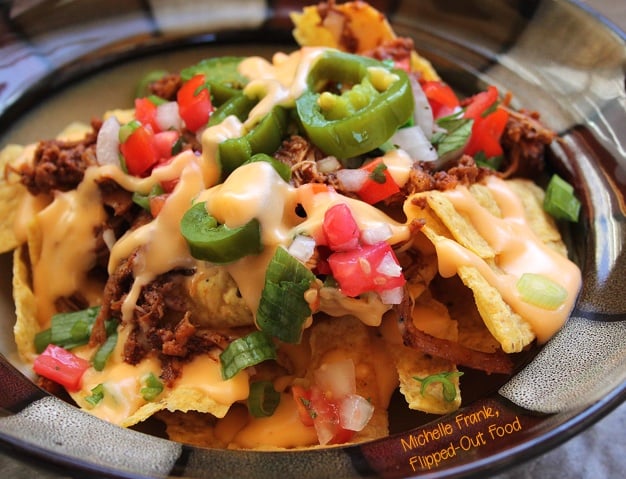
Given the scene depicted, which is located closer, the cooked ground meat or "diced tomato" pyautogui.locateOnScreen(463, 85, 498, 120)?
"diced tomato" pyautogui.locateOnScreen(463, 85, 498, 120)

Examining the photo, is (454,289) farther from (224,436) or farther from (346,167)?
(224,436)

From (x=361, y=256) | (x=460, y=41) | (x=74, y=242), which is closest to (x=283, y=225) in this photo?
(x=361, y=256)

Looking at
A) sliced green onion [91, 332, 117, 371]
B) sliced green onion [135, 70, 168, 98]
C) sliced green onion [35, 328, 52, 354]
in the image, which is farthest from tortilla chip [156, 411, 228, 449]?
sliced green onion [135, 70, 168, 98]

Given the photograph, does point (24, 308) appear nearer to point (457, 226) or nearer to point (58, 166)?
point (58, 166)

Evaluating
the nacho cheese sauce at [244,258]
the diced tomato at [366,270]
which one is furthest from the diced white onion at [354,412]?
the diced tomato at [366,270]

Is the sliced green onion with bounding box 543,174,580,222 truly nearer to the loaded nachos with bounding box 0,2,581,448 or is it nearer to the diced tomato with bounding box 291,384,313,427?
the loaded nachos with bounding box 0,2,581,448

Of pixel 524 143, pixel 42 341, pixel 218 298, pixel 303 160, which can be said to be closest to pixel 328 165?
pixel 303 160
